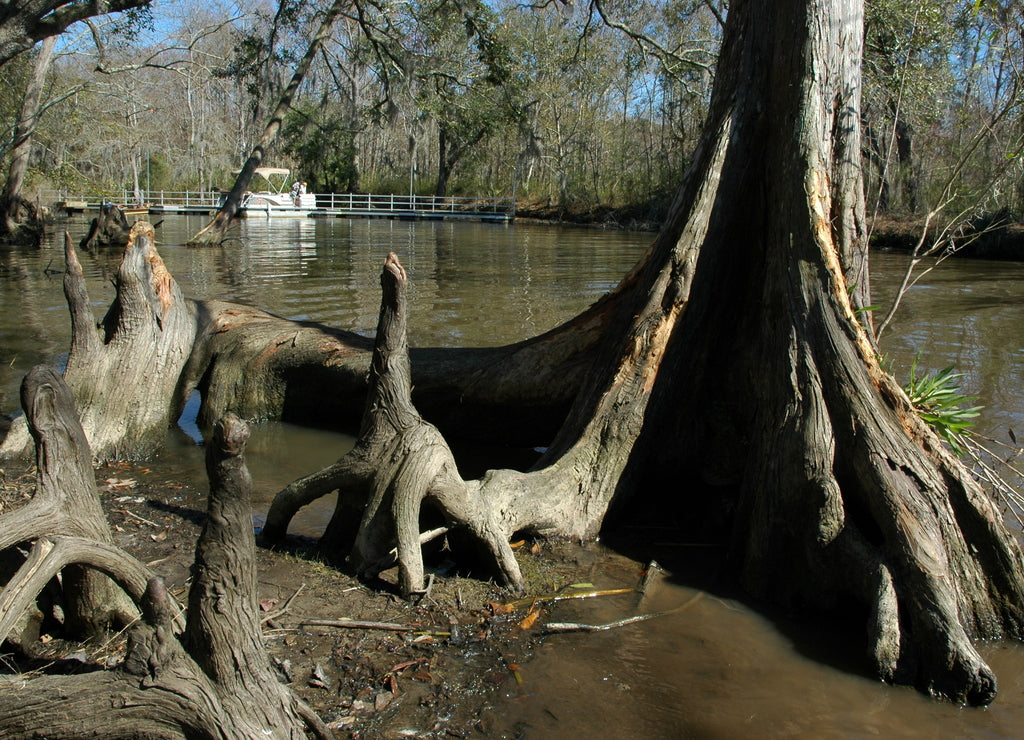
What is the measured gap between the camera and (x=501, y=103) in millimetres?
19266

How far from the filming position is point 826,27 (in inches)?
219

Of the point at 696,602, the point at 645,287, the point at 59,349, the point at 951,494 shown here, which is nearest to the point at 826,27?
the point at 645,287

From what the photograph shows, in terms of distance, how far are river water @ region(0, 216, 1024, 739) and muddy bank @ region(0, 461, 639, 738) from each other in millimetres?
138

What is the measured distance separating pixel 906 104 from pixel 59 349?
13971 mm

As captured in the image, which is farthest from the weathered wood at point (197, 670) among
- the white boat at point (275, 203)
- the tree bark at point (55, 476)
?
the white boat at point (275, 203)

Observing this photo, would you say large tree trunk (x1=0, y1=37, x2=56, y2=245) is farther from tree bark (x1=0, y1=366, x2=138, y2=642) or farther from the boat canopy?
tree bark (x1=0, y1=366, x2=138, y2=642)

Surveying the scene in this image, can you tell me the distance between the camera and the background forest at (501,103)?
13254 millimetres

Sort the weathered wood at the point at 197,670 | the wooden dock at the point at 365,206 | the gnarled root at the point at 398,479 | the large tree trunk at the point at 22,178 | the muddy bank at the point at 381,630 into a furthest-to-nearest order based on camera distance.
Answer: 1. the wooden dock at the point at 365,206
2. the large tree trunk at the point at 22,178
3. the gnarled root at the point at 398,479
4. the muddy bank at the point at 381,630
5. the weathered wood at the point at 197,670

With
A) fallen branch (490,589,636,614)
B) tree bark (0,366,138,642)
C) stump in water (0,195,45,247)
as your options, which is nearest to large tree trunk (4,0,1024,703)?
fallen branch (490,589,636,614)

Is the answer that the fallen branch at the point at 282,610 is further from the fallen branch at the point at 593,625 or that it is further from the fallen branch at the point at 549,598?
the fallen branch at the point at 593,625

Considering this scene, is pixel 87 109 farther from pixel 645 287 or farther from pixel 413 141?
pixel 645 287

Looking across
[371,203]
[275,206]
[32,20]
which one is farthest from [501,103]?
[371,203]

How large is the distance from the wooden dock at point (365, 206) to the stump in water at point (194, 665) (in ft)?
142

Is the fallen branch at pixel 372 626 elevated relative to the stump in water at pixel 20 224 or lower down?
lower down
